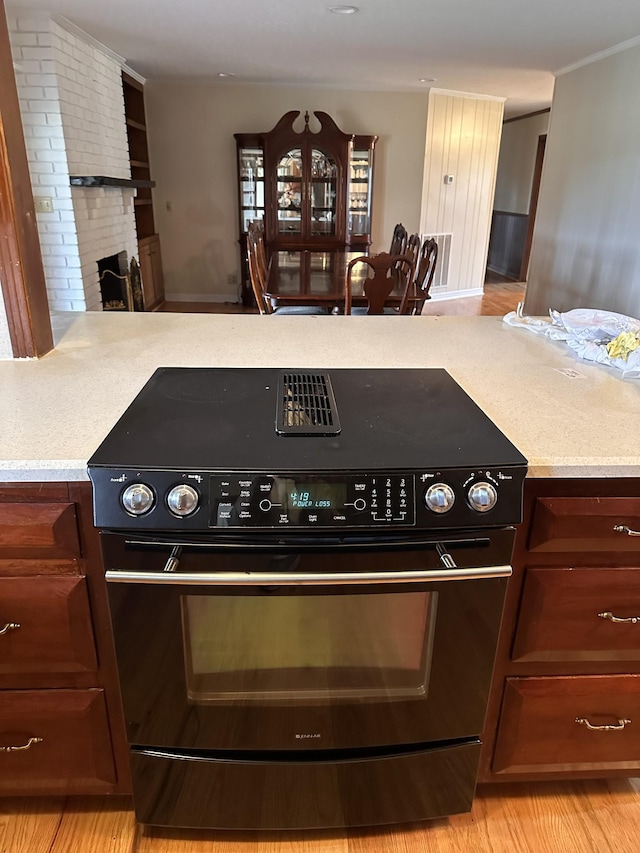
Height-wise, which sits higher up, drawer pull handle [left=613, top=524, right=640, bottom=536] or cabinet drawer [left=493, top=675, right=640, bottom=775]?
drawer pull handle [left=613, top=524, right=640, bottom=536]

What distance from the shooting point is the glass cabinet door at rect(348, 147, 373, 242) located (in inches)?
248

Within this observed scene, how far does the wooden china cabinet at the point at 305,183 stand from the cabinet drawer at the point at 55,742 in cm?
562

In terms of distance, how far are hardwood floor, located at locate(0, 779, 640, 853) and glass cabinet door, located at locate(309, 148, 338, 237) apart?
5812mm

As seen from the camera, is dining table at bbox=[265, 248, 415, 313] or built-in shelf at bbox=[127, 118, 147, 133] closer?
dining table at bbox=[265, 248, 415, 313]

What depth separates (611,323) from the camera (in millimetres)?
1660

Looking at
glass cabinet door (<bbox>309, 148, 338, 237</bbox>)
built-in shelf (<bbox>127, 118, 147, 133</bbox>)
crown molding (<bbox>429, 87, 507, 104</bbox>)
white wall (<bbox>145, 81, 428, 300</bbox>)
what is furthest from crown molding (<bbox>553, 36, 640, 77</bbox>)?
built-in shelf (<bbox>127, 118, 147, 133</bbox>)

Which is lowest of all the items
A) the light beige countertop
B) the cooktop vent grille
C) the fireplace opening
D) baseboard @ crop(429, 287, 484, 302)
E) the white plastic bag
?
baseboard @ crop(429, 287, 484, 302)

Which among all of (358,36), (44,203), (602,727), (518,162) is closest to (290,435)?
(602,727)

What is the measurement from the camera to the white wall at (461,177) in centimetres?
652

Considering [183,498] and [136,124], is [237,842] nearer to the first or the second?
[183,498]

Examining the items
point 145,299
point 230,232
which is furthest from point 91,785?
point 230,232

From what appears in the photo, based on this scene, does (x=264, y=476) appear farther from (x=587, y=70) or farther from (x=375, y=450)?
(x=587, y=70)

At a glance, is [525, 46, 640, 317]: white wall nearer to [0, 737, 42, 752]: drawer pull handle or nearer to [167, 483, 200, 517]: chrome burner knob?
[167, 483, 200, 517]: chrome burner knob

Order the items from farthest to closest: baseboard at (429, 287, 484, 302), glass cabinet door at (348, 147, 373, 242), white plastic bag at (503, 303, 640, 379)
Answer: baseboard at (429, 287, 484, 302) < glass cabinet door at (348, 147, 373, 242) < white plastic bag at (503, 303, 640, 379)
